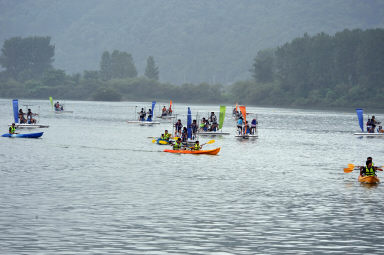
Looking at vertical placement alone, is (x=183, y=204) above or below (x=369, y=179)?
below

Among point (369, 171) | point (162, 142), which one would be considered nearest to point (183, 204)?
point (369, 171)

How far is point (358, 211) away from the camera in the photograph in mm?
30531

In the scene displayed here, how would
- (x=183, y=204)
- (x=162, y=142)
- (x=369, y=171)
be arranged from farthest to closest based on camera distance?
(x=162, y=142)
(x=369, y=171)
(x=183, y=204)

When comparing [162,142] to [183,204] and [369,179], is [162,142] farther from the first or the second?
[183,204]

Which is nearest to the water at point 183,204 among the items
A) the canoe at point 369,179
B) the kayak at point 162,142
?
the canoe at point 369,179

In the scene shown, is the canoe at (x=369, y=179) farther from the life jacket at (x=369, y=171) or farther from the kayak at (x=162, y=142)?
the kayak at (x=162, y=142)

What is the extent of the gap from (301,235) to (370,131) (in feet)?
218

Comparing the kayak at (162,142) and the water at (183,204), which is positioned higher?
the kayak at (162,142)

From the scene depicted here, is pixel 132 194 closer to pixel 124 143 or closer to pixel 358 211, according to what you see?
pixel 358 211

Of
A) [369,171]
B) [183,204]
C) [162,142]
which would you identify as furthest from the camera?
[162,142]

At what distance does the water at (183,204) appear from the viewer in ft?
77.1

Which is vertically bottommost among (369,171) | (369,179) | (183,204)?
(183,204)

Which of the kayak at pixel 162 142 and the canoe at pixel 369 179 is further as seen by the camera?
the kayak at pixel 162 142

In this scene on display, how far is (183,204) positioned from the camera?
3116cm
